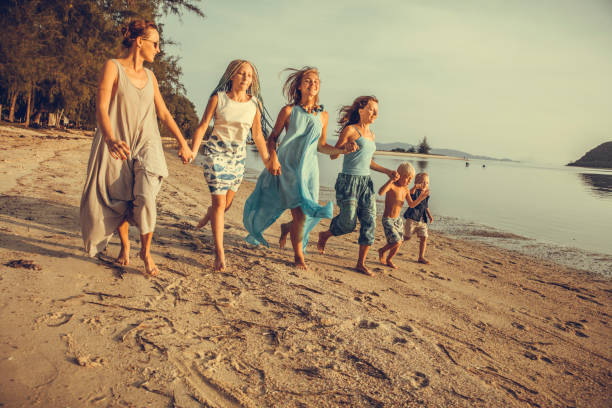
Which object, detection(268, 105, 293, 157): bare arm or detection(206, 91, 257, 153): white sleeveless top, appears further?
detection(268, 105, 293, 157): bare arm

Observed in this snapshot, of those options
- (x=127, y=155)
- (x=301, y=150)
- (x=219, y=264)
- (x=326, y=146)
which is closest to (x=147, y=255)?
(x=219, y=264)

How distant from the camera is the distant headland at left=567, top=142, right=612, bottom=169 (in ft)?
510

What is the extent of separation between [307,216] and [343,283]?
3.07 feet

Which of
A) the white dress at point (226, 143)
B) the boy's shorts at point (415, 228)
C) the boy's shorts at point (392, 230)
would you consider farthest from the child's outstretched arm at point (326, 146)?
the boy's shorts at point (415, 228)

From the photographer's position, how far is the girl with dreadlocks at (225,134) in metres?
4.11

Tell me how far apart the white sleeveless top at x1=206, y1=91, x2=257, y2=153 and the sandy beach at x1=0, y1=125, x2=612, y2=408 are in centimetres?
132

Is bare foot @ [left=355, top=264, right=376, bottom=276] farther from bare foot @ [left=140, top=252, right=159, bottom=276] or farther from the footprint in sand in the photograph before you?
bare foot @ [left=140, top=252, right=159, bottom=276]

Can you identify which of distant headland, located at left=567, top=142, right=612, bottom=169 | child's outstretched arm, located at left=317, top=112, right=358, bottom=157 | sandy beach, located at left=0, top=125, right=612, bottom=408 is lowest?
sandy beach, located at left=0, top=125, right=612, bottom=408

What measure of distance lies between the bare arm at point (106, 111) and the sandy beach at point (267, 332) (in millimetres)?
1158

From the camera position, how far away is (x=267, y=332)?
9.29 feet

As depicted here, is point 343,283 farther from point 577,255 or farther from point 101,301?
point 577,255

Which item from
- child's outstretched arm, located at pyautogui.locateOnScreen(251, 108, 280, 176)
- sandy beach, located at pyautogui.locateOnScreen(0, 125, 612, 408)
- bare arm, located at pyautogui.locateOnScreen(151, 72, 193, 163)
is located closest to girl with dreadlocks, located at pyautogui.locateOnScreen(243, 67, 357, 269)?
child's outstretched arm, located at pyautogui.locateOnScreen(251, 108, 280, 176)

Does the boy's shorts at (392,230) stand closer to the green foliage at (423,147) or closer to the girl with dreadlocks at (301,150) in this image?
the girl with dreadlocks at (301,150)

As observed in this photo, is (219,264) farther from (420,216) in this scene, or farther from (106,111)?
(420,216)
